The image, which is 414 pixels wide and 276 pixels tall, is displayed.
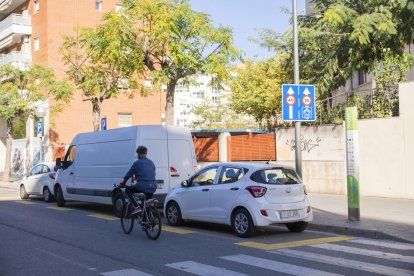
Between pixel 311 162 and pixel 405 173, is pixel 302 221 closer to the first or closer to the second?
pixel 405 173

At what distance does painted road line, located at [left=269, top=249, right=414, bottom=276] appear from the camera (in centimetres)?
734

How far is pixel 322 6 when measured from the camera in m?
18.7

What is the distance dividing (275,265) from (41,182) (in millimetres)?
14375

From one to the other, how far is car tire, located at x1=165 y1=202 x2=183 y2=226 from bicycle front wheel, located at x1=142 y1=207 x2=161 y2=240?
76.7 inches

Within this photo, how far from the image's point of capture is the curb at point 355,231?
10328 millimetres

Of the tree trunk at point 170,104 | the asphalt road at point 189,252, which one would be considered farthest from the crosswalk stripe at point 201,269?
the tree trunk at point 170,104

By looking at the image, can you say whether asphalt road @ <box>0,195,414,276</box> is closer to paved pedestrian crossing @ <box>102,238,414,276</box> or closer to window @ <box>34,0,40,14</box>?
paved pedestrian crossing @ <box>102,238,414,276</box>

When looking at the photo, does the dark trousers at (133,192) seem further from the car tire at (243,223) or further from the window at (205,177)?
the car tire at (243,223)

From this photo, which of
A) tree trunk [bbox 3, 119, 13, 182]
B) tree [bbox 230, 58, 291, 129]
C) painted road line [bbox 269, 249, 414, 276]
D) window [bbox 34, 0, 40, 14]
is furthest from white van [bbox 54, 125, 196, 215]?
window [bbox 34, 0, 40, 14]

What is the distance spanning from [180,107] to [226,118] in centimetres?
4766

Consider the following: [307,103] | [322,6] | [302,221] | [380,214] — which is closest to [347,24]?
[322,6]

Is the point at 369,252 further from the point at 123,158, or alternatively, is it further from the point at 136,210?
the point at 123,158

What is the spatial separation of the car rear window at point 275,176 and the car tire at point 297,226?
93 cm

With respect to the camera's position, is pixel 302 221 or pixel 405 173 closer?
pixel 302 221
